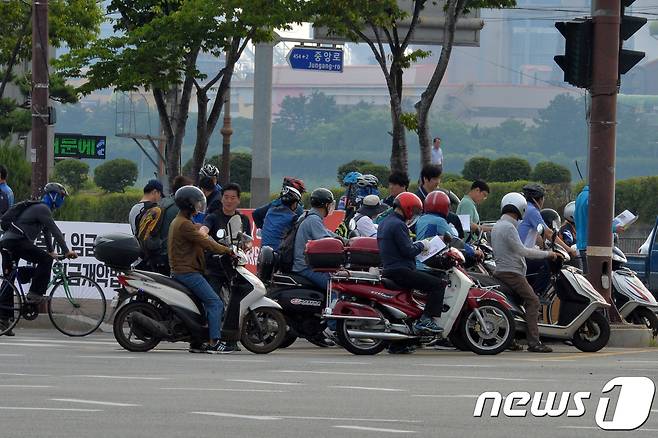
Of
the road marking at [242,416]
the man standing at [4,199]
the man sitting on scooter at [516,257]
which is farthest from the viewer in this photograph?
the man standing at [4,199]

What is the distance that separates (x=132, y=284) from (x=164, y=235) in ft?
7.25

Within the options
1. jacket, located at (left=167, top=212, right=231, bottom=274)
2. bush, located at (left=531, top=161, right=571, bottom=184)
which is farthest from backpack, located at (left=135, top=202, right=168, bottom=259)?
bush, located at (left=531, top=161, right=571, bottom=184)

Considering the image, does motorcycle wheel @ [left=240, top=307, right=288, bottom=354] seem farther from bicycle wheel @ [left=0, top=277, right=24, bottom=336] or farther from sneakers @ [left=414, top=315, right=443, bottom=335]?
bicycle wheel @ [left=0, top=277, right=24, bottom=336]

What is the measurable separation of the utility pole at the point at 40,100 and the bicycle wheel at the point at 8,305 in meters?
3.28

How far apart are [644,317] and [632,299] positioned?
0.31 metres

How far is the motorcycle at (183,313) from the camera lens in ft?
54.0

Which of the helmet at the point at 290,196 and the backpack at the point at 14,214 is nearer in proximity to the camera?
the helmet at the point at 290,196

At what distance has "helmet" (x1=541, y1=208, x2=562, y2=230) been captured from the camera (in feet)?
66.0

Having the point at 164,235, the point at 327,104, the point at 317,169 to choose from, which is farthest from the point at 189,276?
the point at 327,104

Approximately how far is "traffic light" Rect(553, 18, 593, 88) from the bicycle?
19.9 feet

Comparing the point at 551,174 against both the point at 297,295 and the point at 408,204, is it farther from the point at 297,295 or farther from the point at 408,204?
the point at 408,204

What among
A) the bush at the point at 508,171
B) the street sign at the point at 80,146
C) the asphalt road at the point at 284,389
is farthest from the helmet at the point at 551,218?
the bush at the point at 508,171

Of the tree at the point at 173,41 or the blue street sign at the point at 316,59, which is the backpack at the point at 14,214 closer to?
the tree at the point at 173,41

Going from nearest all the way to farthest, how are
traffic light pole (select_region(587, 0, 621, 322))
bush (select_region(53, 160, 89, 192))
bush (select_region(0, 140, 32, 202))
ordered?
traffic light pole (select_region(587, 0, 621, 322)), bush (select_region(0, 140, 32, 202)), bush (select_region(53, 160, 89, 192))
